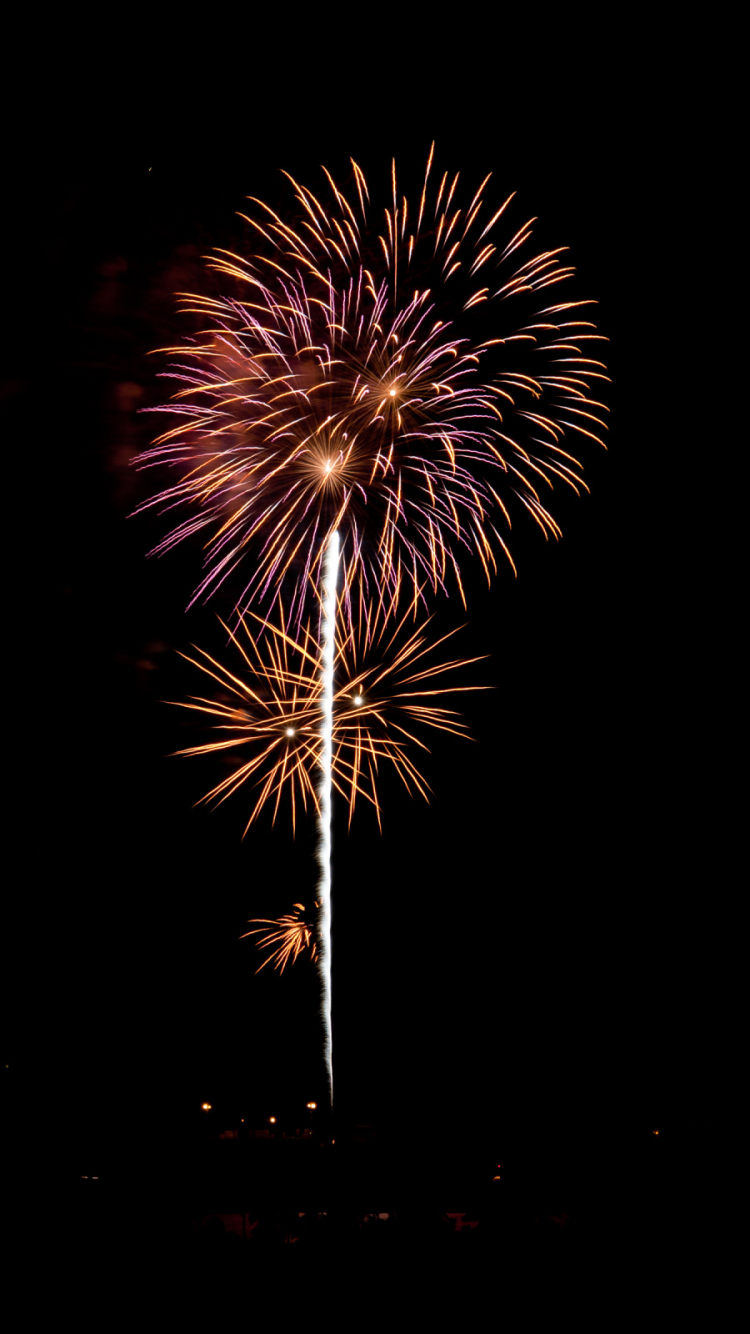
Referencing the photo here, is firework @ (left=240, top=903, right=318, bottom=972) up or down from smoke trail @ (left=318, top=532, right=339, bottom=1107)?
up

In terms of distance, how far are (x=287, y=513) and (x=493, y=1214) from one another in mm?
5701

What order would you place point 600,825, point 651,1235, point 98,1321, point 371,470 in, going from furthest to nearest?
point 600,825 → point 371,470 → point 651,1235 → point 98,1321

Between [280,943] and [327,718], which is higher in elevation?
[280,943]

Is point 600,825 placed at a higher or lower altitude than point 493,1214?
higher

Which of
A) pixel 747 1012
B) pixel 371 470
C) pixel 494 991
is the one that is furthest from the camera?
pixel 494 991

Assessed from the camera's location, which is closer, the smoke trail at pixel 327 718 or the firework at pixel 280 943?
the smoke trail at pixel 327 718

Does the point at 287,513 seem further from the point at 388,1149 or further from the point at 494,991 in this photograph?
the point at 494,991

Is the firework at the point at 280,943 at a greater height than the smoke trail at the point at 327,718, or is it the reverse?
the firework at the point at 280,943

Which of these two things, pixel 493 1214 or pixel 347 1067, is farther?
pixel 347 1067

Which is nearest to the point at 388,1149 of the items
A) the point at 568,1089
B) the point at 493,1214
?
the point at 493,1214

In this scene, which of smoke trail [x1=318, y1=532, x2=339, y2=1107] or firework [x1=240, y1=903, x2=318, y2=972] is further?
firework [x1=240, y1=903, x2=318, y2=972]

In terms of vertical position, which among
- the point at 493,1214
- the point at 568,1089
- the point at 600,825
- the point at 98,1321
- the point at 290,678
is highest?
the point at 600,825

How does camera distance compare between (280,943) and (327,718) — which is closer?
(327,718)

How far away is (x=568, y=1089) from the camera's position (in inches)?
647
